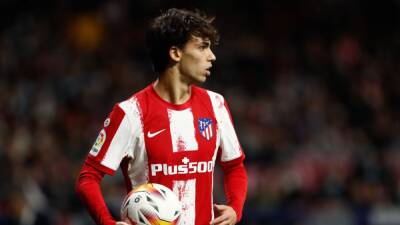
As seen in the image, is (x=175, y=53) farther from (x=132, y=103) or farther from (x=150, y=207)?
(x=150, y=207)

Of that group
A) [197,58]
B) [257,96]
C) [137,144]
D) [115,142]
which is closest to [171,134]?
Result: [137,144]

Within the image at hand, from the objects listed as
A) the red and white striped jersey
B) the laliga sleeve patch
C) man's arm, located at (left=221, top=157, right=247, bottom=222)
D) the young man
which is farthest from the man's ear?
man's arm, located at (left=221, top=157, right=247, bottom=222)

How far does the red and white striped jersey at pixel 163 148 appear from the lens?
5602 mm

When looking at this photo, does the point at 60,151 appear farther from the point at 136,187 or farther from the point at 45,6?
the point at 136,187

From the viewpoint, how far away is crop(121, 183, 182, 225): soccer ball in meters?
5.29

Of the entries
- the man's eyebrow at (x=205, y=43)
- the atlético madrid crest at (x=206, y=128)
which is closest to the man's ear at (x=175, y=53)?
the man's eyebrow at (x=205, y=43)

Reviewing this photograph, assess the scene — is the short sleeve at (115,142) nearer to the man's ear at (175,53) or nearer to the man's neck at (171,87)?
the man's neck at (171,87)

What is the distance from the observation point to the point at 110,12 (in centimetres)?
1502

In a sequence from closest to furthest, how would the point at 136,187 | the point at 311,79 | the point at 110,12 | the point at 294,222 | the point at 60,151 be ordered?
the point at 136,187 < the point at 294,222 < the point at 60,151 < the point at 311,79 < the point at 110,12

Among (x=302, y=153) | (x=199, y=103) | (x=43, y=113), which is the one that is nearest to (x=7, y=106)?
(x=43, y=113)

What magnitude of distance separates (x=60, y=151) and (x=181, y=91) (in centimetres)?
659

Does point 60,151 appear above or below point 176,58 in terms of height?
below

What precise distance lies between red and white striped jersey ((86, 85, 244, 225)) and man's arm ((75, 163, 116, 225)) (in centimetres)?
7

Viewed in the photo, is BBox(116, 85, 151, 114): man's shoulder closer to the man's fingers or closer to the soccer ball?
the soccer ball
